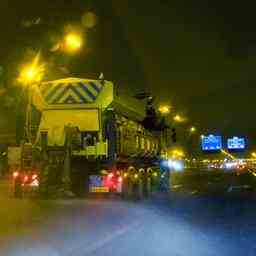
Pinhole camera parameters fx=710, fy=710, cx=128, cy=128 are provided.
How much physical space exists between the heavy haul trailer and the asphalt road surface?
4.13ft

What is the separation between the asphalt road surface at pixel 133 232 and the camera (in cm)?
1293

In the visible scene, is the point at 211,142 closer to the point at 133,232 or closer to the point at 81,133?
the point at 81,133

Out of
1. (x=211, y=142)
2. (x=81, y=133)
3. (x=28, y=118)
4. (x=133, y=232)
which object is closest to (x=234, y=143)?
(x=211, y=142)

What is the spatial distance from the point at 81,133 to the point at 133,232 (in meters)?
8.21

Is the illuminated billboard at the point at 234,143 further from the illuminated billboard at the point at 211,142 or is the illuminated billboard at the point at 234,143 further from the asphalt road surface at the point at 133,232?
the asphalt road surface at the point at 133,232

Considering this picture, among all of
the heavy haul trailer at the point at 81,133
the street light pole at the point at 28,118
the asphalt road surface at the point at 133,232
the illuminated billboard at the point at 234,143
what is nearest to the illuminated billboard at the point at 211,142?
the illuminated billboard at the point at 234,143

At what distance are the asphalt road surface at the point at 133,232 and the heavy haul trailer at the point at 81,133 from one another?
4.13 ft

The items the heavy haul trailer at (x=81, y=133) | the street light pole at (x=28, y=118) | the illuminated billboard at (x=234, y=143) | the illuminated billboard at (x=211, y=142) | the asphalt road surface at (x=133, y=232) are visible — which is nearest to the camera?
the asphalt road surface at (x=133, y=232)

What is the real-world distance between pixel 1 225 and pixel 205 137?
8082 centimetres

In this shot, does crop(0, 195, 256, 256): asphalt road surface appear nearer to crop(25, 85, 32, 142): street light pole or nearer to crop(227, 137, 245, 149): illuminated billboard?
crop(25, 85, 32, 142): street light pole

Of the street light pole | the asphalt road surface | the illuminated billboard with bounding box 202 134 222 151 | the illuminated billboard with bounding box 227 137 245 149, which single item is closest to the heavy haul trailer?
the street light pole

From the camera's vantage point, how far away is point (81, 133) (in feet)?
78.7

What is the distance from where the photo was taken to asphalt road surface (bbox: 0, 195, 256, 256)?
12930 mm

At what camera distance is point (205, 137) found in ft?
313
